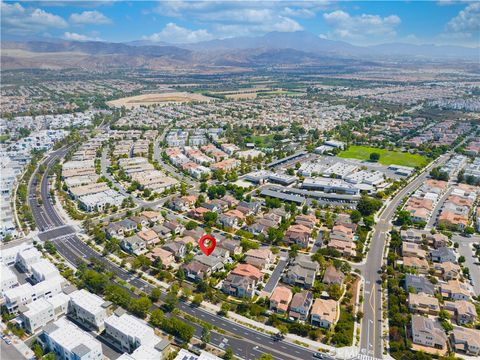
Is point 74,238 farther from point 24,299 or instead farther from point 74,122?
point 74,122

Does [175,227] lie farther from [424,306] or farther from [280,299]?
[424,306]

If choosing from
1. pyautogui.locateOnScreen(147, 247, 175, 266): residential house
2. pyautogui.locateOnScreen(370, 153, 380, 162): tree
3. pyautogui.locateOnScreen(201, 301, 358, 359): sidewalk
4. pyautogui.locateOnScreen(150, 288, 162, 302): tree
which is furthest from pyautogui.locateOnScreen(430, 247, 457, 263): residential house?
pyautogui.locateOnScreen(370, 153, 380, 162): tree

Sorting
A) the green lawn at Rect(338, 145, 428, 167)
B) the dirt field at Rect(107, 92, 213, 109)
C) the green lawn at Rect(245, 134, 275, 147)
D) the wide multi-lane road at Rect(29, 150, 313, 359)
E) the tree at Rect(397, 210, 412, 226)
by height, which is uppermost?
the dirt field at Rect(107, 92, 213, 109)

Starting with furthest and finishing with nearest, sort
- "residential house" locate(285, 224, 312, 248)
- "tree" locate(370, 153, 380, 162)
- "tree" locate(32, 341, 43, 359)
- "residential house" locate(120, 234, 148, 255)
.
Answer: "tree" locate(370, 153, 380, 162), "residential house" locate(285, 224, 312, 248), "residential house" locate(120, 234, 148, 255), "tree" locate(32, 341, 43, 359)

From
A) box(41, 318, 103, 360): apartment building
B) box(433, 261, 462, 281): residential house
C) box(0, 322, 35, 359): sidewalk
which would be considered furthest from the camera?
box(433, 261, 462, 281): residential house

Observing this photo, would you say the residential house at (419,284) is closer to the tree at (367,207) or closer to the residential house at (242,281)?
the residential house at (242,281)

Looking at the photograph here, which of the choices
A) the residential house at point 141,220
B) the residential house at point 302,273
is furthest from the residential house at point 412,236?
the residential house at point 141,220

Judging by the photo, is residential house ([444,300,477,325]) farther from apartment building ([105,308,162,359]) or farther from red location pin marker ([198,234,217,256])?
apartment building ([105,308,162,359])
